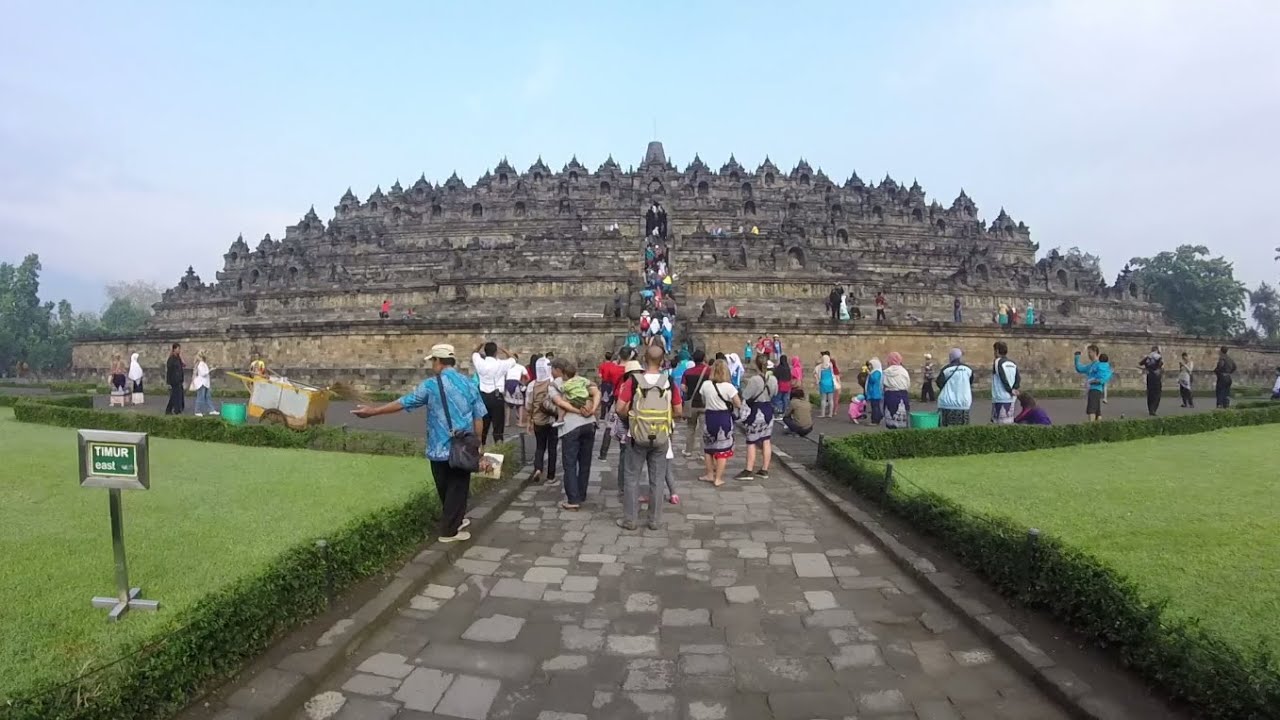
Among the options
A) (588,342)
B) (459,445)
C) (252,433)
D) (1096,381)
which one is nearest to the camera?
(459,445)

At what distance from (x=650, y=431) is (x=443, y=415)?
6.66 feet

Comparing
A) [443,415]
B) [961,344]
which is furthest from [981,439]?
[961,344]

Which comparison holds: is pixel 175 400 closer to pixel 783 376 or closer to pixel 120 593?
pixel 120 593

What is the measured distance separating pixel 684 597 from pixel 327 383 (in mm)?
22628

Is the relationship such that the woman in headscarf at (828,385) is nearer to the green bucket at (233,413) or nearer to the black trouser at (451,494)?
the black trouser at (451,494)

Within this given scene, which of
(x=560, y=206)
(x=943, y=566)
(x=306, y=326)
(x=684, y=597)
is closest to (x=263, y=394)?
(x=684, y=597)

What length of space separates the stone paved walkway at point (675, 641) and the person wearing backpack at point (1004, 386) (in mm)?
5152

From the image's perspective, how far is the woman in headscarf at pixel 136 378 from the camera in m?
16.9

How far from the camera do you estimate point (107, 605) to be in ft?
13.1

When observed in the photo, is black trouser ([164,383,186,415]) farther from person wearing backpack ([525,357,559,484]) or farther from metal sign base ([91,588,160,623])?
metal sign base ([91,588,160,623])

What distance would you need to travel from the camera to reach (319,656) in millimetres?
3990

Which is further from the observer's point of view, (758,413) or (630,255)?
(630,255)

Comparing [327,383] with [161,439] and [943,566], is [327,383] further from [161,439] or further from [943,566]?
[943,566]

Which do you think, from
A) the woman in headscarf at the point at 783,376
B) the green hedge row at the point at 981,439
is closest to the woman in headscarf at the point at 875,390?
the woman in headscarf at the point at 783,376
